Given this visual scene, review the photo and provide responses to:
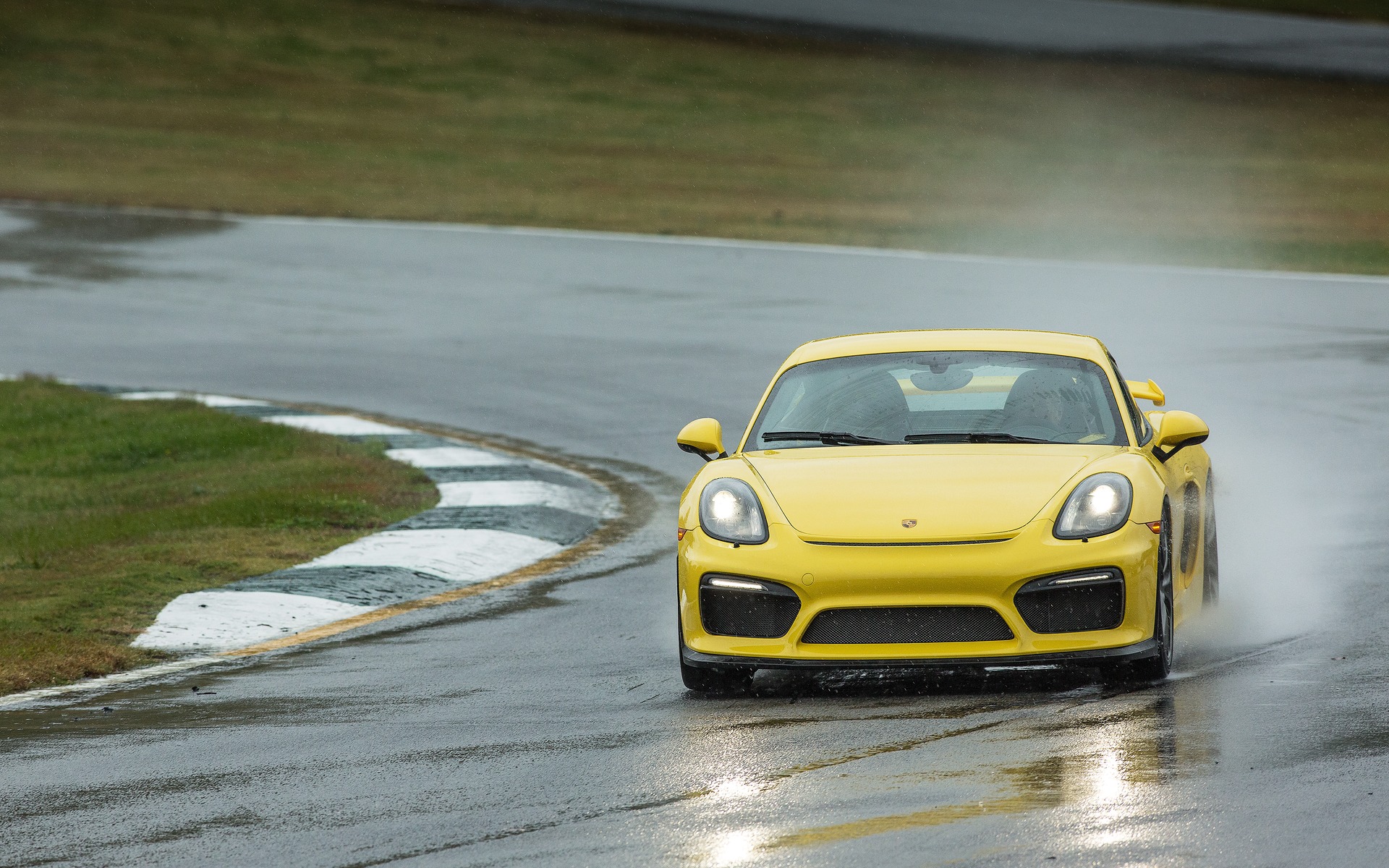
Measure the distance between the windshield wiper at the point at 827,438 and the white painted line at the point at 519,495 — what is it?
3730mm

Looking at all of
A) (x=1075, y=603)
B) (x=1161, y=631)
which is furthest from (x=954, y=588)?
(x=1161, y=631)

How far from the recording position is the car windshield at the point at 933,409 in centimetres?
724

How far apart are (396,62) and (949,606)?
3385 cm

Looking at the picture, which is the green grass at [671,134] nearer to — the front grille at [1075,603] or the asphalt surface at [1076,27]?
the asphalt surface at [1076,27]

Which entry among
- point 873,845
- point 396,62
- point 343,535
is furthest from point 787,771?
point 396,62

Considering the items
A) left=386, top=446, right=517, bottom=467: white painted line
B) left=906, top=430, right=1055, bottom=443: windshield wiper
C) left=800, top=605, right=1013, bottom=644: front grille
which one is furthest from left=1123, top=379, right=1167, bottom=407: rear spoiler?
left=386, top=446, right=517, bottom=467: white painted line

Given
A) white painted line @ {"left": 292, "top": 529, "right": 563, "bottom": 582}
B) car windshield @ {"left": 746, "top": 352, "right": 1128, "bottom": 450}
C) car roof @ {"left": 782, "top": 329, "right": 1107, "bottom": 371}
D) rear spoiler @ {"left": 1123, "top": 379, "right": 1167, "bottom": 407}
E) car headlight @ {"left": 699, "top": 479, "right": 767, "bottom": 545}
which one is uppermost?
car roof @ {"left": 782, "top": 329, "right": 1107, "bottom": 371}

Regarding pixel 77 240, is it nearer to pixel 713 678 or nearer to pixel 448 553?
pixel 448 553

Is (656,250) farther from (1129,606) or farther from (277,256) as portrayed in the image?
(1129,606)

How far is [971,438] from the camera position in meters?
7.15

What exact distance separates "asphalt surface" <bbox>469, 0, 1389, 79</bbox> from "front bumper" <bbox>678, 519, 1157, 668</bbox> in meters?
31.4

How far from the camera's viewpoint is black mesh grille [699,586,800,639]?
253 inches

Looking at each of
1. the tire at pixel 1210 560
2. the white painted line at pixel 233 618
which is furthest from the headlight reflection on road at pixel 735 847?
the white painted line at pixel 233 618

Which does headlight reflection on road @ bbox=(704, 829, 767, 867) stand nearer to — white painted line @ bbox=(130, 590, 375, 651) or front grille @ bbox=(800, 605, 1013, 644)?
front grille @ bbox=(800, 605, 1013, 644)
